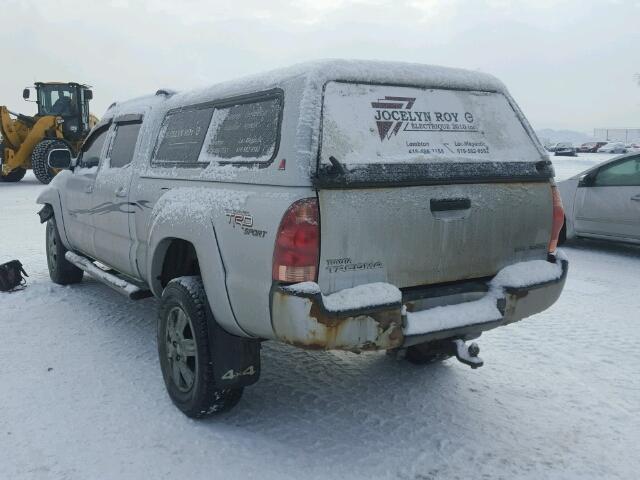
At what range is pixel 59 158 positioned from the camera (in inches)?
226

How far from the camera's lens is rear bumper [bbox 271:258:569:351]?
8.90ft

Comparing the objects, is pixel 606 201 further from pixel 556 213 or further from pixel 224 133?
pixel 224 133

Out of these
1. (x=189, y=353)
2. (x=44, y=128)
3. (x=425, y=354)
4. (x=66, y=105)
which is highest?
(x=66, y=105)

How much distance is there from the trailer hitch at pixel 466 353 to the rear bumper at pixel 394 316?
0.10m

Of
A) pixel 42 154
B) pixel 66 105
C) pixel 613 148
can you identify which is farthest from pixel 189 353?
pixel 613 148

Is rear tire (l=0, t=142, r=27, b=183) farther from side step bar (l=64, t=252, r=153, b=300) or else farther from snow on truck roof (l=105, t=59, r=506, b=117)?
snow on truck roof (l=105, t=59, r=506, b=117)

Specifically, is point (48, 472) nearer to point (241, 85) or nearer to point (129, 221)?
point (129, 221)

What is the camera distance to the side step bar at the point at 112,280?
4.42 m

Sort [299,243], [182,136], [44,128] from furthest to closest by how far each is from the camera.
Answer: [44,128]
[182,136]
[299,243]

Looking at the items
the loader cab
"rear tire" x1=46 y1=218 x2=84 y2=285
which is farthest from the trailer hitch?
the loader cab

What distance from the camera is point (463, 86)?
3465 millimetres

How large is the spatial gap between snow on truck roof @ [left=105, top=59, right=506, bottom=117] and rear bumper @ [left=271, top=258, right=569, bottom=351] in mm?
1052

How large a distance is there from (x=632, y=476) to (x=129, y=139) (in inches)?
163

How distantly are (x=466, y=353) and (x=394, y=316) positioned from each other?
725 millimetres
